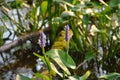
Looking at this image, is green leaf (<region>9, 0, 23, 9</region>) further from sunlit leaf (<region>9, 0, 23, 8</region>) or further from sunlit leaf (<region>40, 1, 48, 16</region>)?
sunlit leaf (<region>40, 1, 48, 16</region>)

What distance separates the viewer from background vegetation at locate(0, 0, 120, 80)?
210cm

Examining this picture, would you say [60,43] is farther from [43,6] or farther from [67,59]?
[67,59]

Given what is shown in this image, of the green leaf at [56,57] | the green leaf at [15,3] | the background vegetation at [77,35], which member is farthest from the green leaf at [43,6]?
the green leaf at [56,57]

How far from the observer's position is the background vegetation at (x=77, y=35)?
6.88 feet

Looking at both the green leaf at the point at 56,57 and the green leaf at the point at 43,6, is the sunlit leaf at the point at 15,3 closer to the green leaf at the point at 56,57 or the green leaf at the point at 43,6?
the green leaf at the point at 43,6

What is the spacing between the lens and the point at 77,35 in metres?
2.24

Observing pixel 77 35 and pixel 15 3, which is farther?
pixel 15 3

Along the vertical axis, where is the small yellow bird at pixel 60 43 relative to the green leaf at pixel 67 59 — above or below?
below

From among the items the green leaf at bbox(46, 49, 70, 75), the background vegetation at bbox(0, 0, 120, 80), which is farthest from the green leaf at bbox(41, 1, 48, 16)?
the green leaf at bbox(46, 49, 70, 75)

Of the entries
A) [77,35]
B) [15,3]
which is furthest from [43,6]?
[77,35]

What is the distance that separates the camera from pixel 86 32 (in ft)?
7.29

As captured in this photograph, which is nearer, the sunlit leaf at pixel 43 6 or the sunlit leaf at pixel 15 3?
the sunlit leaf at pixel 43 6

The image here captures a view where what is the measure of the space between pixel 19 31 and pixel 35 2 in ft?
0.94

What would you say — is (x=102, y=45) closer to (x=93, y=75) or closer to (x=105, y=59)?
(x=105, y=59)
